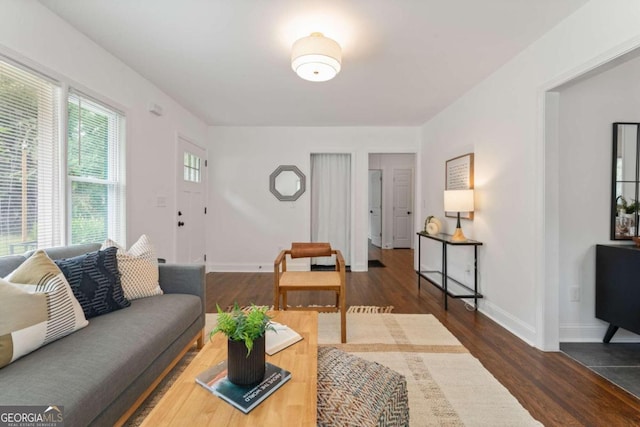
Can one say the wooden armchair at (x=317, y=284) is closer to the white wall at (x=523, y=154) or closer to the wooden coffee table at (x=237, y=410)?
the wooden coffee table at (x=237, y=410)

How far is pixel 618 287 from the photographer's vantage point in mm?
2129

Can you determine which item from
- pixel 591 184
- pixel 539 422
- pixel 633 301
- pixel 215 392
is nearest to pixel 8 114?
pixel 215 392

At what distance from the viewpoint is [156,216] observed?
320 cm

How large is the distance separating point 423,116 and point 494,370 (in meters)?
3.34

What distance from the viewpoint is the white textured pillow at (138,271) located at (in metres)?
1.89

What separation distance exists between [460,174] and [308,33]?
2327 millimetres

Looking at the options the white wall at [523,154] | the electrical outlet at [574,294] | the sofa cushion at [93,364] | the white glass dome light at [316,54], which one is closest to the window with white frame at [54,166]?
the sofa cushion at [93,364]

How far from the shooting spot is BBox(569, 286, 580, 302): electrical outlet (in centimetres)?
234

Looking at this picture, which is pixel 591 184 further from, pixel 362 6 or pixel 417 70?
pixel 362 6

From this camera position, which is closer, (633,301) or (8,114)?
(8,114)

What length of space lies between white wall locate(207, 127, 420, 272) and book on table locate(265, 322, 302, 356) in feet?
10.6

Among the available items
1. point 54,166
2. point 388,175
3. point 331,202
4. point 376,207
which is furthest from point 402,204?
point 54,166

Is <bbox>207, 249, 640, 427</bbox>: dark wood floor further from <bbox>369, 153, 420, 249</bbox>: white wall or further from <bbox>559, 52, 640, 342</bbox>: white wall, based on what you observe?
<bbox>369, 153, 420, 249</bbox>: white wall

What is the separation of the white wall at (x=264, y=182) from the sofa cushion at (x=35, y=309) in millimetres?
3292
